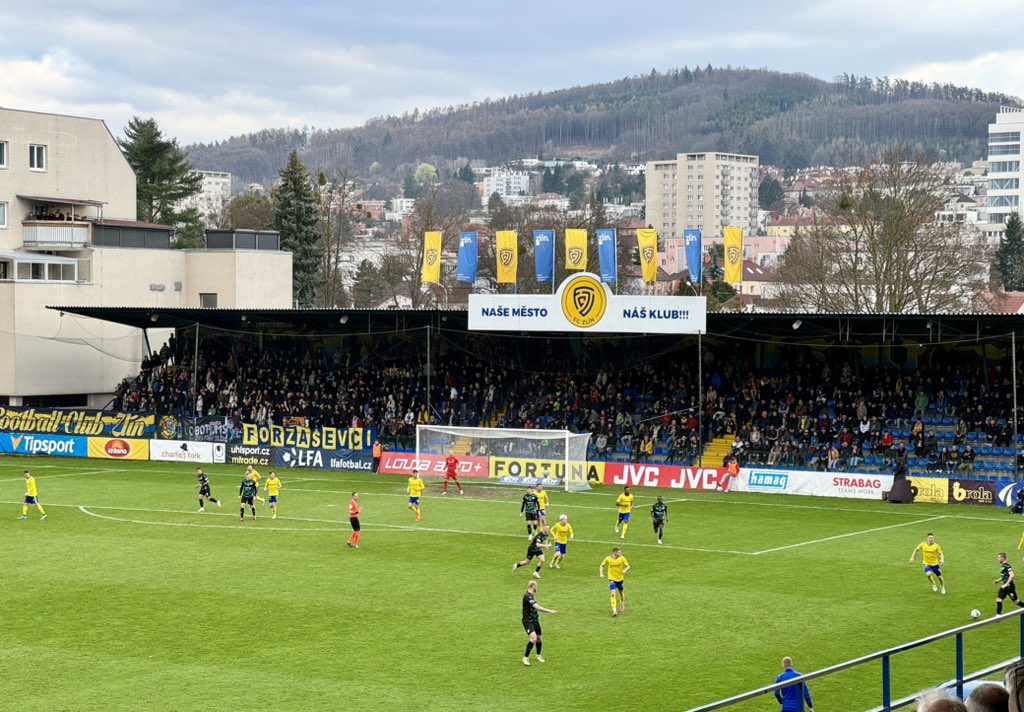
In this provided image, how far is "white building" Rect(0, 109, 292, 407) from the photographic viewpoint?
232 ft

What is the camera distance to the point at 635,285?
15300 cm

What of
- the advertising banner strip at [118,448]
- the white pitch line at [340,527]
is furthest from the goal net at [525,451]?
the advertising banner strip at [118,448]

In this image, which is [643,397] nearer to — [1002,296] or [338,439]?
[338,439]

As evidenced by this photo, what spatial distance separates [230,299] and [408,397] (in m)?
19.1

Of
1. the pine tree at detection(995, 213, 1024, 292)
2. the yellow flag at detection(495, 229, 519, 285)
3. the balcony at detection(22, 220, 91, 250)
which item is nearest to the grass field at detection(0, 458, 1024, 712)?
the yellow flag at detection(495, 229, 519, 285)

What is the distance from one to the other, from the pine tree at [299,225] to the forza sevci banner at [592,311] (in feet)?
174

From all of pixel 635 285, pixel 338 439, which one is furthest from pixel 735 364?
pixel 635 285

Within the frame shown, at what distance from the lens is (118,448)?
206ft

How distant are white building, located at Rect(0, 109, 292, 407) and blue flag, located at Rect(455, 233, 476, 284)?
1003 inches

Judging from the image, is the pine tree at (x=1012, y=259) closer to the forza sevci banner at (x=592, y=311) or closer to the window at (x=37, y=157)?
the forza sevci banner at (x=592, y=311)

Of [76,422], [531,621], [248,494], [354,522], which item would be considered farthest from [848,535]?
[76,422]

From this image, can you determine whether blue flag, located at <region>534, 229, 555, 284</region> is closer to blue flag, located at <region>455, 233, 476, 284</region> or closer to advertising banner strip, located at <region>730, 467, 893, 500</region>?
blue flag, located at <region>455, 233, 476, 284</region>

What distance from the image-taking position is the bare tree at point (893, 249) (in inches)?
2704

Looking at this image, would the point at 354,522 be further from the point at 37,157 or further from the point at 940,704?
the point at 37,157
